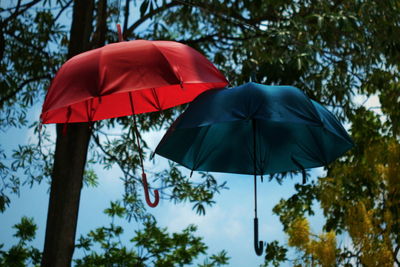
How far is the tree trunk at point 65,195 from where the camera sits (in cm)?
590

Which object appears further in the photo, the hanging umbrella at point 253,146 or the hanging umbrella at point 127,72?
the hanging umbrella at point 253,146

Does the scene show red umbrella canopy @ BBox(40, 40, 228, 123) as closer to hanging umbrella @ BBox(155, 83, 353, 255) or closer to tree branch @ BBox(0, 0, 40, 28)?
hanging umbrella @ BBox(155, 83, 353, 255)

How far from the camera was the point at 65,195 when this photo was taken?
236 inches

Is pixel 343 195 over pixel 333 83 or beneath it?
beneath

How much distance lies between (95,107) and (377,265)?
3705 mm

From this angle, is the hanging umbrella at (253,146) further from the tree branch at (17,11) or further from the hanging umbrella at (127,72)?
the tree branch at (17,11)

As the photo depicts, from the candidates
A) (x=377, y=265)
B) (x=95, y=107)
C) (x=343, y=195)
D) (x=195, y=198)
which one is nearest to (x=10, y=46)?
(x=195, y=198)

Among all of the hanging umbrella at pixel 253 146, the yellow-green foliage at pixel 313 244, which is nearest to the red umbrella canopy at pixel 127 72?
the hanging umbrella at pixel 253 146

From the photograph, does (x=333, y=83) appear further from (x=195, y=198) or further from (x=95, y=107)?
(x=95, y=107)

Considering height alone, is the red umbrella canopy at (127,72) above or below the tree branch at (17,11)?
below

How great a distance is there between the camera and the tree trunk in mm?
5902

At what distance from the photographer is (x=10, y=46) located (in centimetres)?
877

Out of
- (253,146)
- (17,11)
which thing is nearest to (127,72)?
(253,146)

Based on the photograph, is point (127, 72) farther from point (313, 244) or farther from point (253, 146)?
point (313, 244)
